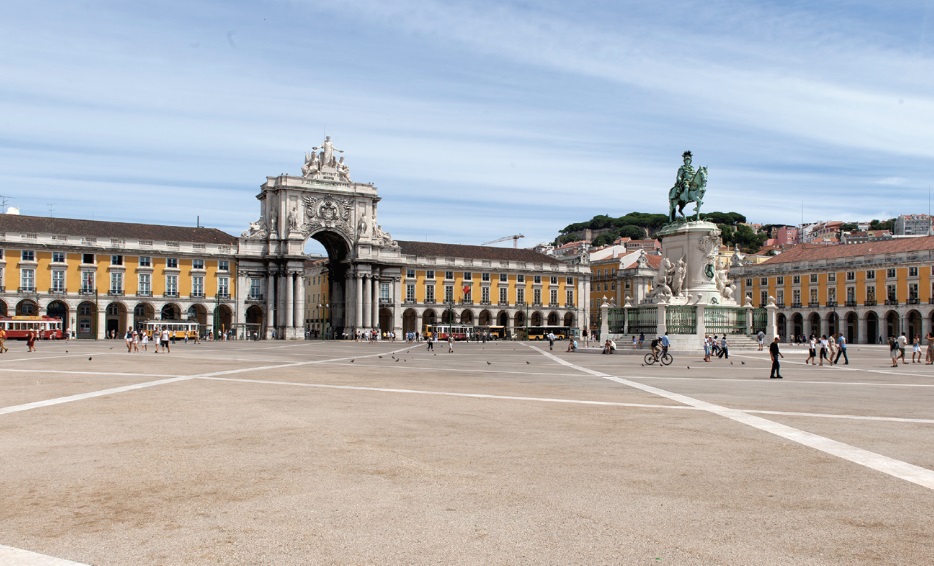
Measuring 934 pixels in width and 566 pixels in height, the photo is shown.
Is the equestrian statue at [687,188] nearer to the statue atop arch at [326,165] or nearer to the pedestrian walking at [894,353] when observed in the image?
the pedestrian walking at [894,353]

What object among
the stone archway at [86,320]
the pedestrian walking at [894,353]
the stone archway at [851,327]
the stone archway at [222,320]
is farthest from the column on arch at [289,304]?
the pedestrian walking at [894,353]

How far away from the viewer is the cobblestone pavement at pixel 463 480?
625cm

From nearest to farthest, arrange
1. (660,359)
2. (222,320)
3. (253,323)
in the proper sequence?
1. (660,359)
2. (253,323)
3. (222,320)

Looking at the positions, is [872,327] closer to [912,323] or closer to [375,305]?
[912,323]

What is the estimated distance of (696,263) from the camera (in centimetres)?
4481

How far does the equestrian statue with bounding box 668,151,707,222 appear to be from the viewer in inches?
1811

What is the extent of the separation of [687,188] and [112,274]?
62.2 meters

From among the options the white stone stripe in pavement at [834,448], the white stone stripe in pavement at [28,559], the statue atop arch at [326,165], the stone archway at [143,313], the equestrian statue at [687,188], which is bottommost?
the white stone stripe in pavement at [834,448]

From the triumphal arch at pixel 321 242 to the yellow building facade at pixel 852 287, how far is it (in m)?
43.9

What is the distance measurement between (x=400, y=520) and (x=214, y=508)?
1.72 metres

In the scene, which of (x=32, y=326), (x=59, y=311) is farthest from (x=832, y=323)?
(x=59, y=311)

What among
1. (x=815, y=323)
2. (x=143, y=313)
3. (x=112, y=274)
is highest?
(x=112, y=274)

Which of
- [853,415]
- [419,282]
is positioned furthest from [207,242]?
[853,415]

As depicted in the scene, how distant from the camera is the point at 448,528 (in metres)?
6.74
